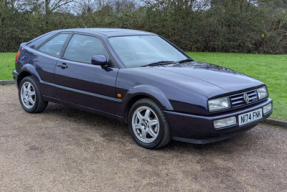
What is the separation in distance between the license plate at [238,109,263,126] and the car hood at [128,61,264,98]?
1.06ft

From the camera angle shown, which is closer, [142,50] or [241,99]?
[241,99]

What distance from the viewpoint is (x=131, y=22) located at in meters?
18.7

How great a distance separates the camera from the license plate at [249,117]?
163 inches

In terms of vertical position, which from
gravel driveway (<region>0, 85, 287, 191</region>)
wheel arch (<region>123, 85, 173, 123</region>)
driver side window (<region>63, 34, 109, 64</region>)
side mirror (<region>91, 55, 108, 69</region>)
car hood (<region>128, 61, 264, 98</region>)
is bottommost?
gravel driveway (<region>0, 85, 287, 191</region>)

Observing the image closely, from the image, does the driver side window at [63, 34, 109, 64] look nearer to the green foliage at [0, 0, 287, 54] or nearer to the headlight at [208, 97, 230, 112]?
the headlight at [208, 97, 230, 112]

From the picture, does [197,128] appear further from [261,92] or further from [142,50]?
[142,50]

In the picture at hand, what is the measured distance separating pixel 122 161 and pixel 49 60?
8.38 ft

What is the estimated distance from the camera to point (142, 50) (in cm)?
520

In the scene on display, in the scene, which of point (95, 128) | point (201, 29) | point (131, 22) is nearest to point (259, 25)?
point (201, 29)

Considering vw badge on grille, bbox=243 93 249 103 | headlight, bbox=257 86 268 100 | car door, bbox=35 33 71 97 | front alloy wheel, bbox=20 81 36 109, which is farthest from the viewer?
front alloy wheel, bbox=20 81 36 109

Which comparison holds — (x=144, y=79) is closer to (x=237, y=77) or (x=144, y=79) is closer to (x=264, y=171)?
(x=237, y=77)

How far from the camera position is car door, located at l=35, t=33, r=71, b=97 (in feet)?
18.7

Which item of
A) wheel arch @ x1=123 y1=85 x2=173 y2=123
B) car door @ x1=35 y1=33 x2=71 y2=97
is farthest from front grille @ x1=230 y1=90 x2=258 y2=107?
car door @ x1=35 y1=33 x2=71 y2=97

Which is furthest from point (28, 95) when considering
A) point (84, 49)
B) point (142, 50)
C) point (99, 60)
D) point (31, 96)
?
point (142, 50)
